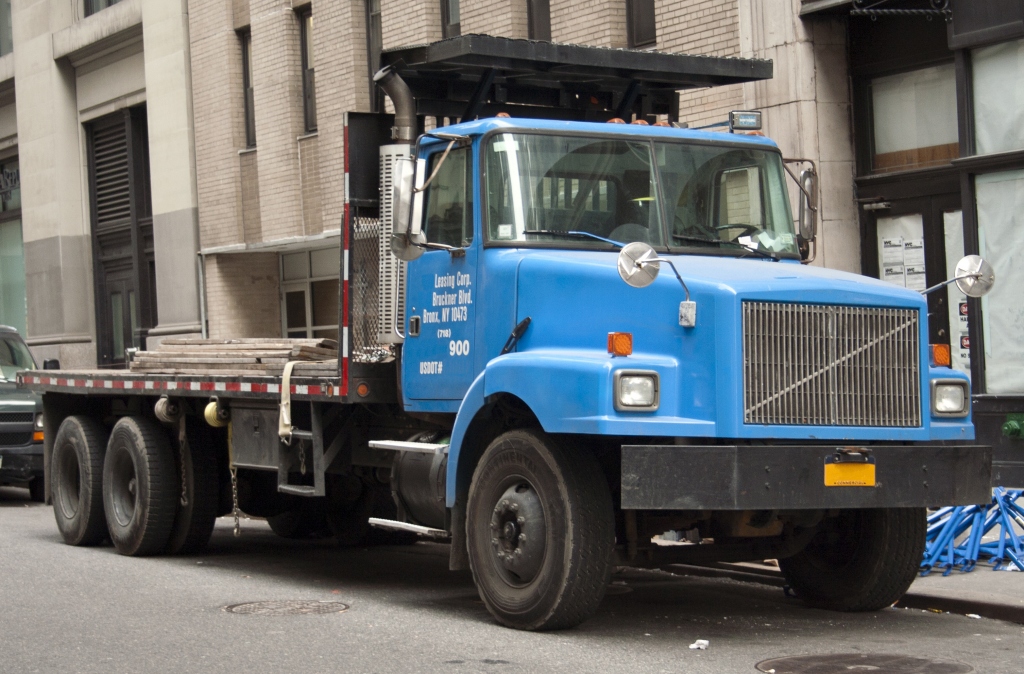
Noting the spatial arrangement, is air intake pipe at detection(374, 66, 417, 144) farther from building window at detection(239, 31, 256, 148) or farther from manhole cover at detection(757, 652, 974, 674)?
building window at detection(239, 31, 256, 148)

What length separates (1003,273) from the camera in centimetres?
1384

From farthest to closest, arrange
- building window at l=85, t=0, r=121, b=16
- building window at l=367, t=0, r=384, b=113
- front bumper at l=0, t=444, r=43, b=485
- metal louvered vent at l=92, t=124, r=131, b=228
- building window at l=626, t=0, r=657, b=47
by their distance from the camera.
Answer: building window at l=85, t=0, r=121, b=16
metal louvered vent at l=92, t=124, r=131, b=228
building window at l=367, t=0, r=384, b=113
front bumper at l=0, t=444, r=43, b=485
building window at l=626, t=0, r=657, b=47

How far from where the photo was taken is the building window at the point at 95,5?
29125 millimetres

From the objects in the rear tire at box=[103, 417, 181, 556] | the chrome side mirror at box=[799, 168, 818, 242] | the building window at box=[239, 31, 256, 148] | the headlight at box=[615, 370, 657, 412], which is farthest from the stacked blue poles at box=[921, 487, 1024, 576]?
the building window at box=[239, 31, 256, 148]

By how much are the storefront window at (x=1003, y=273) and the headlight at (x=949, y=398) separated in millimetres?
5377

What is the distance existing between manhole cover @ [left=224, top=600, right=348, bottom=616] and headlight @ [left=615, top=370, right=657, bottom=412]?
8.55ft

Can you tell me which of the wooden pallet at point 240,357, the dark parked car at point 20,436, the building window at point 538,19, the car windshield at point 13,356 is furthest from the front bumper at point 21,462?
the building window at point 538,19

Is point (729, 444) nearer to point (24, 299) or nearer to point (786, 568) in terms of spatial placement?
point (786, 568)

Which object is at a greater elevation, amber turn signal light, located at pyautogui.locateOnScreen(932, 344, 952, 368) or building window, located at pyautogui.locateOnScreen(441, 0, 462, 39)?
building window, located at pyautogui.locateOnScreen(441, 0, 462, 39)

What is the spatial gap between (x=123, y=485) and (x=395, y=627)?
4.93m

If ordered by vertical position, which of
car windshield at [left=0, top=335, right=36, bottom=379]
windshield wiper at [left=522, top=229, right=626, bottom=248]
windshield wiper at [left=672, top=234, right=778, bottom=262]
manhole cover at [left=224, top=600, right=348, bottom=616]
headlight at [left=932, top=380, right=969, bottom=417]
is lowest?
manhole cover at [left=224, top=600, right=348, bottom=616]

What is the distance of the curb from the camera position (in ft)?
29.1

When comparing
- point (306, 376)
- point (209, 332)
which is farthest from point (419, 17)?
point (306, 376)

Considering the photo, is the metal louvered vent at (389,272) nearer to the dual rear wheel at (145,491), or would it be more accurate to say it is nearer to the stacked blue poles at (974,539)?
the dual rear wheel at (145,491)
